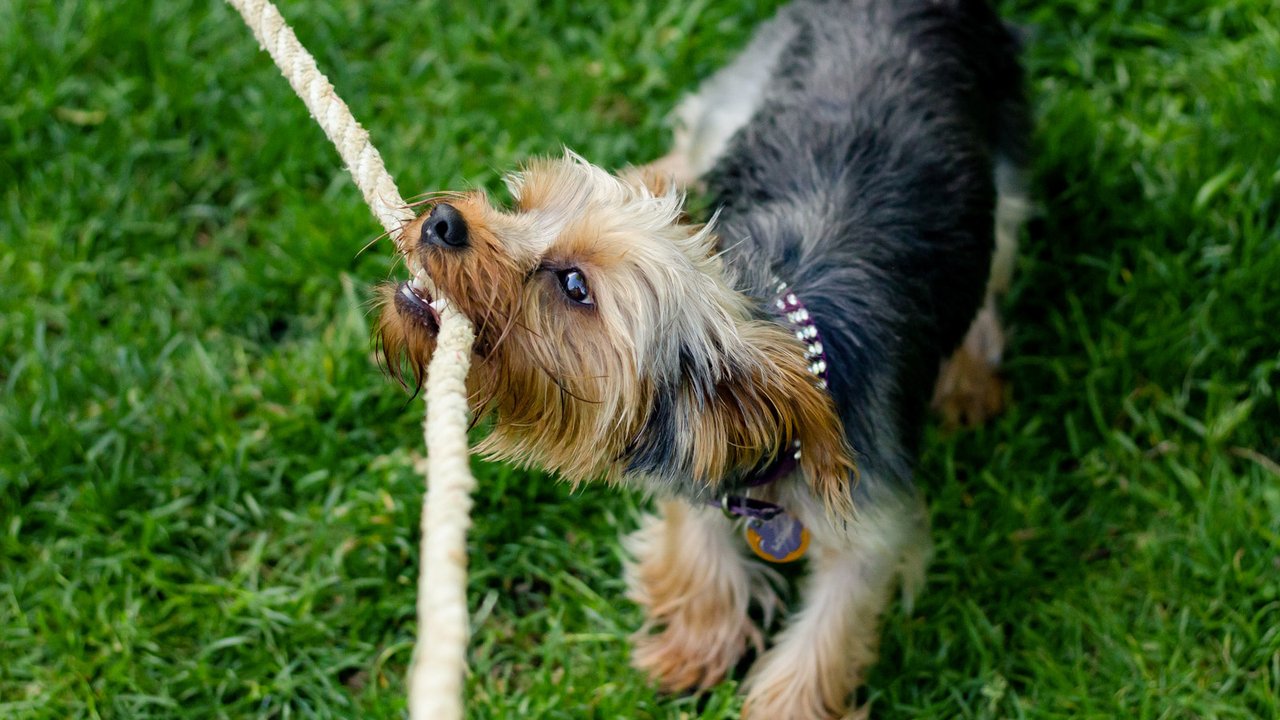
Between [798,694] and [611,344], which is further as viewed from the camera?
[798,694]

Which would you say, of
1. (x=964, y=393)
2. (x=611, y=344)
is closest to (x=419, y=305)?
(x=611, y=344)

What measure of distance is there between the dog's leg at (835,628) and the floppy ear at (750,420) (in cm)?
80

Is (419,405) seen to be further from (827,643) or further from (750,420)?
(750,420)

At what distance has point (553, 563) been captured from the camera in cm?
472

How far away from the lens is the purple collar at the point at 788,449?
11.4ft

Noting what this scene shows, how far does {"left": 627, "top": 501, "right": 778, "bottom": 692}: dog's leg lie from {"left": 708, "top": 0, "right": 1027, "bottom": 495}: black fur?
842 millimetres

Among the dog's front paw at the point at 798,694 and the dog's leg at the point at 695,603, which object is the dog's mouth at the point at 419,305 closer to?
the dog's leg at the point at 695,603

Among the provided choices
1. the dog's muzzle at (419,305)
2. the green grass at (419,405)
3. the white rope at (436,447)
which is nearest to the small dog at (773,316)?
the dog's muzzle at (419,305)

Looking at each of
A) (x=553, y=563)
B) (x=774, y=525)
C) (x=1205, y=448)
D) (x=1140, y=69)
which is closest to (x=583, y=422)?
(x=774, y=525)

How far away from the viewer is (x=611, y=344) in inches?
123

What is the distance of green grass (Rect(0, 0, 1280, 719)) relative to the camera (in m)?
4.41

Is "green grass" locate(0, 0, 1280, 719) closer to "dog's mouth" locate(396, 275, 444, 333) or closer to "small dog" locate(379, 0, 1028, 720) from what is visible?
"small dog" locate(379, 0, 1028, 720)

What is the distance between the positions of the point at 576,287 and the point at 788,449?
753 mm

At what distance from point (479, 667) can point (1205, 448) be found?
2.99m
